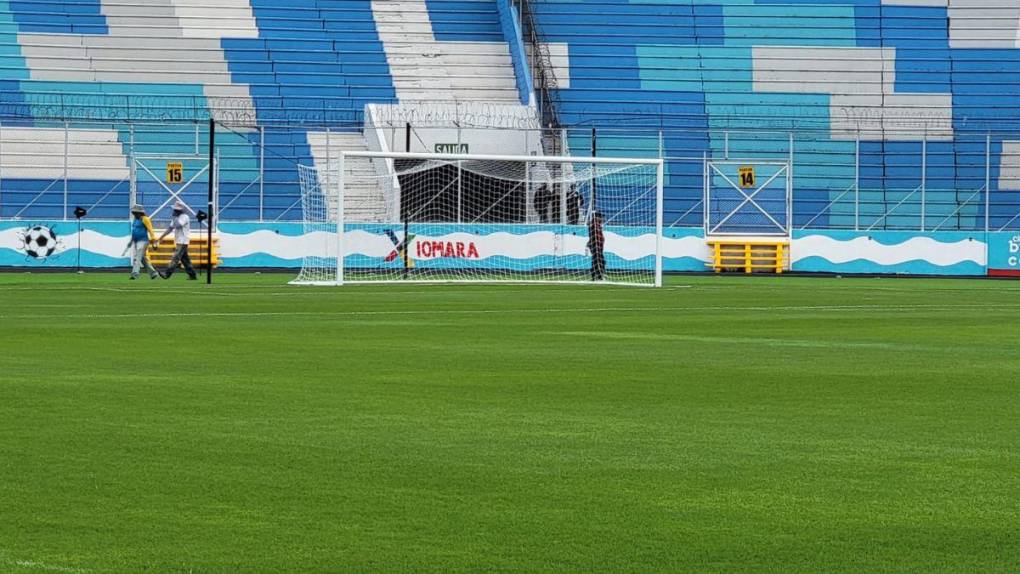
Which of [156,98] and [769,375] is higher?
[156,98]

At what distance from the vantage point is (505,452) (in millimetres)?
7324

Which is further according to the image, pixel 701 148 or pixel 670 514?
pixel 701 148

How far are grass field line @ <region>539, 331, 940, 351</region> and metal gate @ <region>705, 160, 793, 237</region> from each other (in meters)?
25.6

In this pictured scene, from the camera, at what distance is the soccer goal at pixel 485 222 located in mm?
36500

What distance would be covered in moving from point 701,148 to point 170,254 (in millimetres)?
12749

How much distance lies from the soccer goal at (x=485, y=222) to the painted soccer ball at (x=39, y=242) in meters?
5.31

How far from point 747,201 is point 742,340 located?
26.6m

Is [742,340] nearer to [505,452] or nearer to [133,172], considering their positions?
[505,452]

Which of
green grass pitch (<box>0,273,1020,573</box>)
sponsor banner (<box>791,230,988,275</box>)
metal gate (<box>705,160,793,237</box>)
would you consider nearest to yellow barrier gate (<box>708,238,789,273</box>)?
sponsor banner (<box>791,230,988,275</box>)

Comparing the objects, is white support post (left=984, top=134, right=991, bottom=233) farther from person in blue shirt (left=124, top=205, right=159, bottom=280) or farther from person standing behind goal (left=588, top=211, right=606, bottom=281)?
person in blue shirt (left=124, top=205, right=159, bottom=280)

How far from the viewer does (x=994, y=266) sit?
1571 inches

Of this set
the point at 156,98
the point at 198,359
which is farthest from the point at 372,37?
the point at 198,359

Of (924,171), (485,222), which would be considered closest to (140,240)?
(485,222)

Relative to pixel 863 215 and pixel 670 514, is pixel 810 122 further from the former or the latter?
pixel 670 514
